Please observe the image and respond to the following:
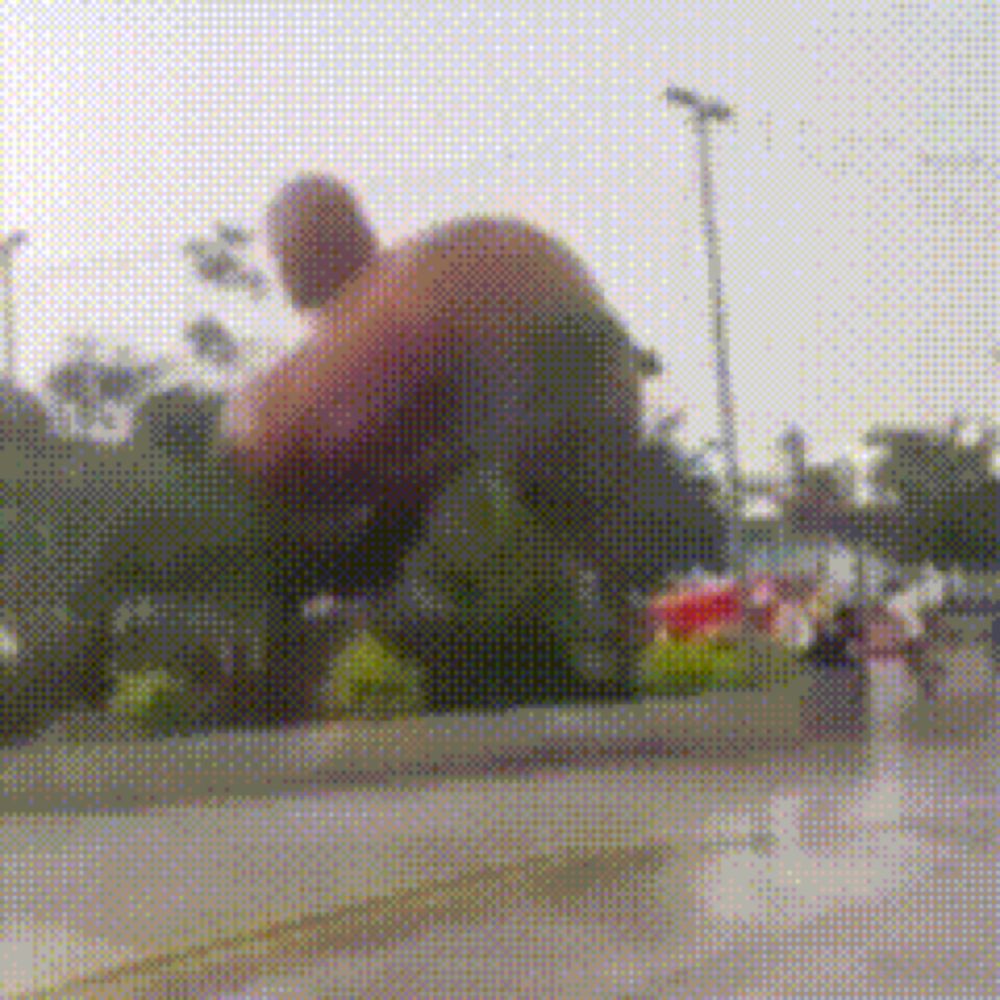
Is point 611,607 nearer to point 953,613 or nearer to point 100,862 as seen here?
point 953,613

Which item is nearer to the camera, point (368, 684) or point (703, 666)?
point (368, 684)

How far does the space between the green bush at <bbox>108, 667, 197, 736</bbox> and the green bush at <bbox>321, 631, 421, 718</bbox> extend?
63 centimetres

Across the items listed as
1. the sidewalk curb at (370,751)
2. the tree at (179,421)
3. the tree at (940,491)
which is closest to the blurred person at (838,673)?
the sidewalk curb at (370,751)

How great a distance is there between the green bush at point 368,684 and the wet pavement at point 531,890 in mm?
703

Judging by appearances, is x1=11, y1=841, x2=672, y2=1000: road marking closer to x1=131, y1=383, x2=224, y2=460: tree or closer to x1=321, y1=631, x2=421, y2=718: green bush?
x1=321, y1=631, x2=421, y2=718: green bush

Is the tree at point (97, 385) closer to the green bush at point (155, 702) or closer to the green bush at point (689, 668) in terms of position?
the green bush at point (155, 702)

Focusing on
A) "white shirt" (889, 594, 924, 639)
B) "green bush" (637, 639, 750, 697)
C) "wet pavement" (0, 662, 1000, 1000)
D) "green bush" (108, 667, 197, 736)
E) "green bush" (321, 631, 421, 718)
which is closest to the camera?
"wet pavement" (0, 662, 1000, 1000)

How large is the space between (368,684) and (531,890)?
2.73 meters

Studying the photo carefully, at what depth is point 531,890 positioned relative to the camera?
442cm

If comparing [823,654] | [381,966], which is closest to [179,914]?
[381,966]

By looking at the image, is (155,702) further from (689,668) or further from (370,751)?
(689,668)

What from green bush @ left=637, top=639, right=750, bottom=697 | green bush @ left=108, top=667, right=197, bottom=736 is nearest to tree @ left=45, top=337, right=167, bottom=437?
green bush @ left=108, top=667, right=197, bottom=736

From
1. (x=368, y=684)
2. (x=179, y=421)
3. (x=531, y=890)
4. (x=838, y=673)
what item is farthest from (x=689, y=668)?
(x=531, y=890)

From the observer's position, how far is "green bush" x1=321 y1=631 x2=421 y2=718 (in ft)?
23.0
